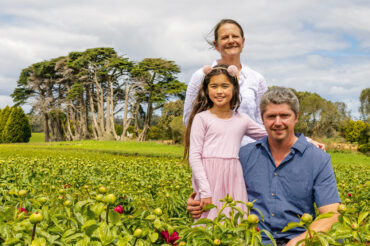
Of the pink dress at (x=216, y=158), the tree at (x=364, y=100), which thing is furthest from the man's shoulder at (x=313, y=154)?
the tree at (x=364, y=100)

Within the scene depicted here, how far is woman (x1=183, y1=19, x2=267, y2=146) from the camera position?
103 inches

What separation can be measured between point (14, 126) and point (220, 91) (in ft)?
121

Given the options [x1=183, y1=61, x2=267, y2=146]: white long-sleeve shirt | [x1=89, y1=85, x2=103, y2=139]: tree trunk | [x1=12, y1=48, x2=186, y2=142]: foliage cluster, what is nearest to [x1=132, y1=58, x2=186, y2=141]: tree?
[x1=12, y1=48, x2=186, y2=142]: foliage cluster

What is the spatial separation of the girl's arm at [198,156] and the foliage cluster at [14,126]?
3660 cm

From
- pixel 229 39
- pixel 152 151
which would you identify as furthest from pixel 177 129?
pixel 229 39

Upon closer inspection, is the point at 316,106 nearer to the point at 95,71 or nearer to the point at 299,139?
the point at 95,71

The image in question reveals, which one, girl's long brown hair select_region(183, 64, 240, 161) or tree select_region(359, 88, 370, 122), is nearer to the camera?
girl's long brown hair select_region(183, 64, 240, 161)

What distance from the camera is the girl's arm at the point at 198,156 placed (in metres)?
2.07

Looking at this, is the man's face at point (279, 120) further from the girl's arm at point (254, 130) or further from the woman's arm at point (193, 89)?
the woman's arm at point (193, 89)

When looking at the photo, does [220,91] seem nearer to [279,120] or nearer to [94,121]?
[279,120]

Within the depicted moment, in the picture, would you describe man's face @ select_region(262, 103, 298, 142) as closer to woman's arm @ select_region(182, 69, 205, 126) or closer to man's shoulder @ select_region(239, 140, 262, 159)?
man's shoulder @ select_region(239, 140, 262, 159)

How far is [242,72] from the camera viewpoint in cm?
278

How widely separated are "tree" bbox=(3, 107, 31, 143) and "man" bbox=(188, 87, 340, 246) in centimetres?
3709

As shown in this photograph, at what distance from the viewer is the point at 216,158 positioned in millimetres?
2201
